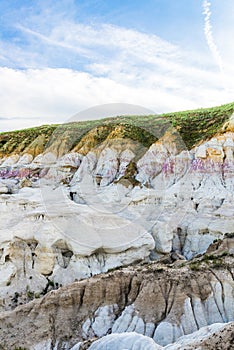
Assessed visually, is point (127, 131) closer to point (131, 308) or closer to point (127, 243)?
point (127, 243)

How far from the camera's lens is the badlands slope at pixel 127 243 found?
1519cm

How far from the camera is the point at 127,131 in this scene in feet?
162

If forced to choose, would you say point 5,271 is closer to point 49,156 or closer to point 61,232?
point 61,232

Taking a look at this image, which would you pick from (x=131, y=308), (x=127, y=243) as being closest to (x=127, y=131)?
(x=127, y=243)

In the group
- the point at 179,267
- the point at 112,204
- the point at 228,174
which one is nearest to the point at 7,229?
the point at 112,204

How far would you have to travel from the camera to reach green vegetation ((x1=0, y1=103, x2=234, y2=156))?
43.7 meters

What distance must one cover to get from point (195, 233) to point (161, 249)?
3.21 m

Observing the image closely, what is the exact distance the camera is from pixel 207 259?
18.3m

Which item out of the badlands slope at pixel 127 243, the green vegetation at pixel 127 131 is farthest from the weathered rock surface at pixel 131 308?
the green vegetation at pixel 127 131

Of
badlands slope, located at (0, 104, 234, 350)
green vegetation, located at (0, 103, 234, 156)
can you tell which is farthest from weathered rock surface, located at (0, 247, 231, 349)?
green vegetation, located at (0, 103, 234, 156)

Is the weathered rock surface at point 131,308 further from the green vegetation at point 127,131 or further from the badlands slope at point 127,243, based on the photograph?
the green vegetation at point 127,131

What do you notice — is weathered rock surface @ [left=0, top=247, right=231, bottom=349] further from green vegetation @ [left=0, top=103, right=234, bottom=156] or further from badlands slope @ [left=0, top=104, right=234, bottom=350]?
green vegetation @ [left=0, top=103, right=234, bottom=156]

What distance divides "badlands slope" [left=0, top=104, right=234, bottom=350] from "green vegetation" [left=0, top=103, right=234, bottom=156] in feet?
0.89

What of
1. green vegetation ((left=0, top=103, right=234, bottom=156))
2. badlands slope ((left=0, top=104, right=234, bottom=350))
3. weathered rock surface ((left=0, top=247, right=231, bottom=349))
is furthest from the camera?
green vegetation ((left=0, top=103, right=234, bottom=156))
